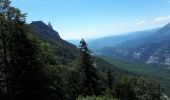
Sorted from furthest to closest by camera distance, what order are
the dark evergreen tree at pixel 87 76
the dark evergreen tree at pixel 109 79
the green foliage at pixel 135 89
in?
1. the green foliage at pixel 135 89
2. the dark evergreen tree at pixel 109 79
3. the dark evergreen tree at pixel 87 76

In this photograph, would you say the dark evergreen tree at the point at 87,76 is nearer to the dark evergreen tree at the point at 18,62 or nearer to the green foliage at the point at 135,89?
the green foliage at the point at 135,89

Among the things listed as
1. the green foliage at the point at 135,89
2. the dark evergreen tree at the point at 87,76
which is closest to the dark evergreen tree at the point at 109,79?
the green foliage at the point at 135,89

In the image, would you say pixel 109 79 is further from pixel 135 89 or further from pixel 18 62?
pixel 18 62

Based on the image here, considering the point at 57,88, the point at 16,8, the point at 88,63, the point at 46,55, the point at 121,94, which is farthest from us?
the point at 121,94

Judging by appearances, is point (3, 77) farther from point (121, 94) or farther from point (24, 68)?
point (121, 94)

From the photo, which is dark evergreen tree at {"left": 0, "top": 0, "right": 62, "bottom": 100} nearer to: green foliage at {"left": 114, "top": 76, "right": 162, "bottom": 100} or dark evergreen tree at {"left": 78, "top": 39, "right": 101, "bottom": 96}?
dark evergreen tree at {"left": 78, "top": 39, "right": 101, "bottom": 96}

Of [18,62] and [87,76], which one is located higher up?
[18,62]

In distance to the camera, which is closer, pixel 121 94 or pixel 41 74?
pixel 41 74

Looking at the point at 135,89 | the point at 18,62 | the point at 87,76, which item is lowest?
the point at 135,89

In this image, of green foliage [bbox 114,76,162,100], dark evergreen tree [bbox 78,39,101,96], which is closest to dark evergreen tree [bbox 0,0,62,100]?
dark evergreen tree [bbox 78,39,101,96]

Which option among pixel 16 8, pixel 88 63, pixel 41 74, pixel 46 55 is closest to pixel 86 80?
pixel 88 63

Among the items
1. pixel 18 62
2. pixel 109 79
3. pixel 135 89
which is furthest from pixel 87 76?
pixel 135 89

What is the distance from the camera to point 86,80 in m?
68.9

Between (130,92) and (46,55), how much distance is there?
186 feet
